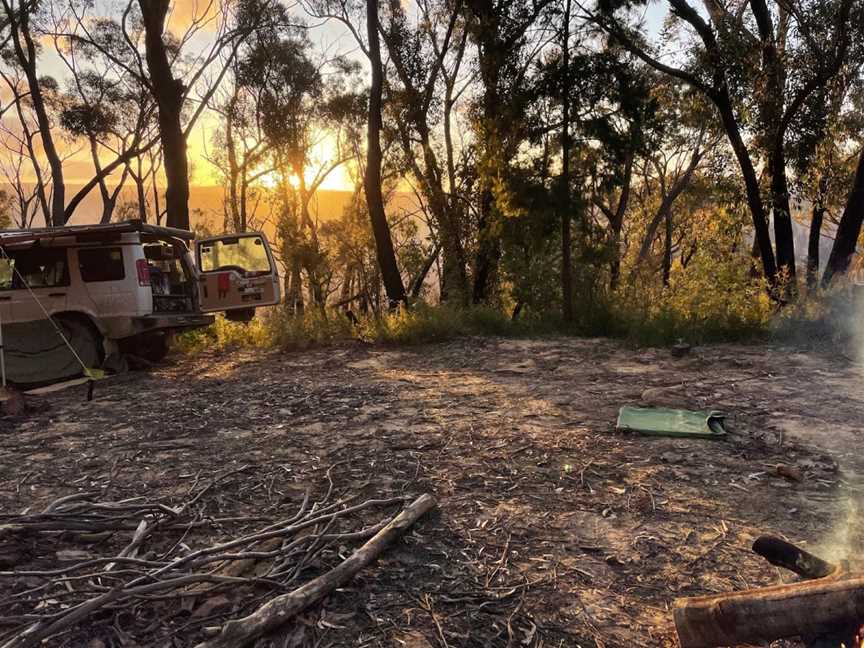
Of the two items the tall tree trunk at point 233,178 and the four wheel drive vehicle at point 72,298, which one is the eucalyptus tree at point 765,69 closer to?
the four wheel drive vehicle at point 72,298

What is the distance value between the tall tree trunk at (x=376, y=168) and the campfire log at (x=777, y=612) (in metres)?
12.5

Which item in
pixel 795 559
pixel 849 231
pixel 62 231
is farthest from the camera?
pixel 849 231

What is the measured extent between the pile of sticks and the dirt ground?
0.65 feet

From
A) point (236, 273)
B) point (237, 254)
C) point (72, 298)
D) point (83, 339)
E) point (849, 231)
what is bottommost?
point (83, 339)

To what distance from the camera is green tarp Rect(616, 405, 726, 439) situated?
485cm

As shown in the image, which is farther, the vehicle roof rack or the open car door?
the open car door

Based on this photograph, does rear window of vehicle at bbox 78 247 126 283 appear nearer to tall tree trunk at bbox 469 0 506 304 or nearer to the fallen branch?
the fallen branch

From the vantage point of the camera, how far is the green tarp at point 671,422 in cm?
485

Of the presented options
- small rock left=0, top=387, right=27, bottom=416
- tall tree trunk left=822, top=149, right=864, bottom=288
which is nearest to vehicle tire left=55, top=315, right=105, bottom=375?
small rock left=0, top=387, right=27, bottom=416

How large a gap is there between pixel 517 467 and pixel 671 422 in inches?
62.9

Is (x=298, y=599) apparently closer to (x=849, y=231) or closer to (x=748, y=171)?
(x=748, y=171)

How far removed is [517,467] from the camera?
430cm

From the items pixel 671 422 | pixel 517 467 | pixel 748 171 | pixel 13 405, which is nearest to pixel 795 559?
pixel 517 467

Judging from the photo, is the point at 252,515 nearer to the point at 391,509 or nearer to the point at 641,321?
the point at 391,509
